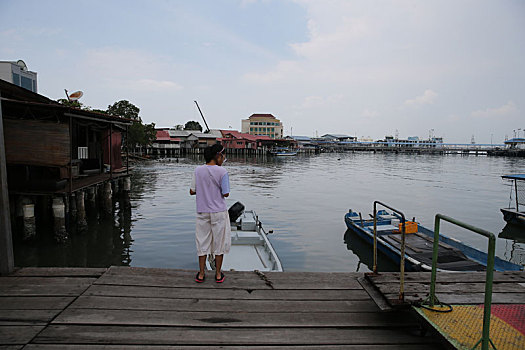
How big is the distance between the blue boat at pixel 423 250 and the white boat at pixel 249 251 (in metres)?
3.41

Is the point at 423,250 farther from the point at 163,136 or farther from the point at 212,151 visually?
the point at 163,136

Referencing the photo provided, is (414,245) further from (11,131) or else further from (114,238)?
(11,131)

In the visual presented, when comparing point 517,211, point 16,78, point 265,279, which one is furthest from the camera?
point 16,78

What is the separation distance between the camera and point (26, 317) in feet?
9.28

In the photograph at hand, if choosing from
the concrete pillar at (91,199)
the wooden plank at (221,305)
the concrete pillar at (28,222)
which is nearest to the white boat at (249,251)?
the wooden plank at (221,305)

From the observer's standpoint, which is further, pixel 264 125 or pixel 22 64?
pixel 264 125

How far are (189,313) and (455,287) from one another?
2.66 meters

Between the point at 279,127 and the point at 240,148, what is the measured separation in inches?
1272

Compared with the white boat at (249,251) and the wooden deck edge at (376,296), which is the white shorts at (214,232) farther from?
the white boat at (249,251)

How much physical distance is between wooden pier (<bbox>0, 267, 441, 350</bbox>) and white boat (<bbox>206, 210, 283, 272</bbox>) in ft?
10.5

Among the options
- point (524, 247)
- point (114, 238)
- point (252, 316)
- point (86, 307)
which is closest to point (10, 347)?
point (86, 307)

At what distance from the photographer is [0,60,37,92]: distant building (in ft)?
64.4

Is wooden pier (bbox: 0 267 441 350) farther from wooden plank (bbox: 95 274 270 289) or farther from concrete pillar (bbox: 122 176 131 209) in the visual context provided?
concrete pillar (bbox: 122 176 131 209)

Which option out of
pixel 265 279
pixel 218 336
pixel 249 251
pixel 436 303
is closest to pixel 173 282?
pixel 265 279
